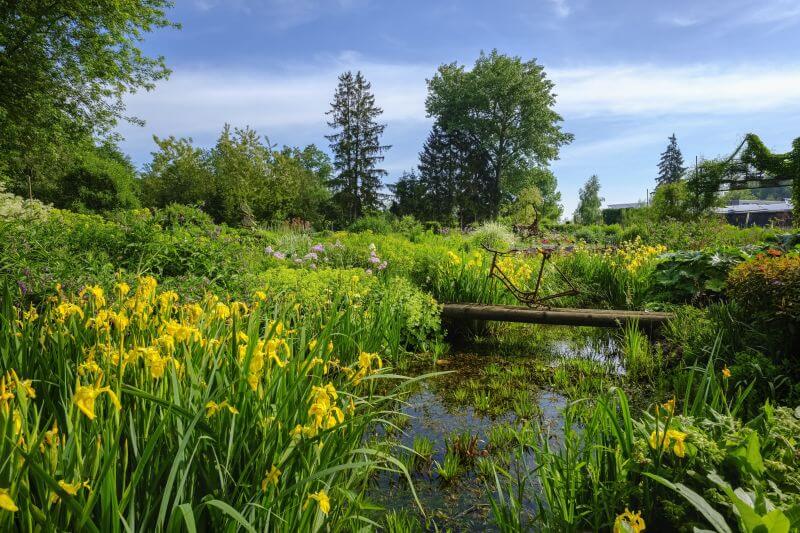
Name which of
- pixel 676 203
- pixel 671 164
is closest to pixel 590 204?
pixel 671 164

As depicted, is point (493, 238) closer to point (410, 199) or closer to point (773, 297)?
point (773, 297)

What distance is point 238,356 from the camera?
5.70ft

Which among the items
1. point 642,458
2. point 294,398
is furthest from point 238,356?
point 642,458

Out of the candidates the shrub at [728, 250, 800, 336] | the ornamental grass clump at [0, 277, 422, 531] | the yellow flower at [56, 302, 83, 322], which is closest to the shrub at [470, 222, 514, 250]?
the shrub at [728, 250, 800, 336]

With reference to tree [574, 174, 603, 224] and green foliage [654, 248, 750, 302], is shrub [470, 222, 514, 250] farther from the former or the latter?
tree [574, 174, 603, 224]

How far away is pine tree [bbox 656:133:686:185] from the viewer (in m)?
63.6

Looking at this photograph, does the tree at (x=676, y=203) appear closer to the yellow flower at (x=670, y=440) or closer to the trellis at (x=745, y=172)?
the trellis at (x=745, y=172)

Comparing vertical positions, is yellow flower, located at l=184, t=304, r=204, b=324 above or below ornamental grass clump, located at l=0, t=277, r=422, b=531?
above

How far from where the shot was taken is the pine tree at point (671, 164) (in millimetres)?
63625

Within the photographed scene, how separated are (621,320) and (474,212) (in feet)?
112

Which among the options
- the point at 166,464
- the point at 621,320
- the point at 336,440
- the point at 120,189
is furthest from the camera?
the point at 120,189

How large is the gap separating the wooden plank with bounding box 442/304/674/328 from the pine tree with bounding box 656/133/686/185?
69.4 m

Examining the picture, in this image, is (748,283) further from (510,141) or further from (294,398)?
(510,141)

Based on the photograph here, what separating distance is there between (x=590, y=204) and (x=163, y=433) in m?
68.2
